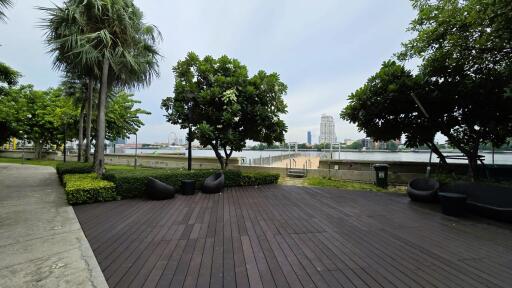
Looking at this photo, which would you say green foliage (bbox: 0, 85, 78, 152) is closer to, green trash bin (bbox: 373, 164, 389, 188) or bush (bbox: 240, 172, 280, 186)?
bush (bbox: 240, 172, 280, 186)

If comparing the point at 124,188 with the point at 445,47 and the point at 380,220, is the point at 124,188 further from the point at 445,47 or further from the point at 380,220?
the point at 445,47

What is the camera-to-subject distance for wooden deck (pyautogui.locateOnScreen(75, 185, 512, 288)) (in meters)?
2.72

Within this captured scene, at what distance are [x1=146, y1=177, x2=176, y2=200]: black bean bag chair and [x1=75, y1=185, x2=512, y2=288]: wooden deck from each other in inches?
22.5

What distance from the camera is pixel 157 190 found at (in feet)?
22.4

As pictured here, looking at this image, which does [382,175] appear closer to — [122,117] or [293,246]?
[293,246]

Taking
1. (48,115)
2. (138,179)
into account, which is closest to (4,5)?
(138,179)

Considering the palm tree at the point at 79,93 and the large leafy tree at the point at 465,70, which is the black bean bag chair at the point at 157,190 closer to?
the large leafy tree at the point at 465,70

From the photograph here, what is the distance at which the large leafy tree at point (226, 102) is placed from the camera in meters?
9.31

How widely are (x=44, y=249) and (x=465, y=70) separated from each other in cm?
1105

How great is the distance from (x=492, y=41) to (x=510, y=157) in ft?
20.4

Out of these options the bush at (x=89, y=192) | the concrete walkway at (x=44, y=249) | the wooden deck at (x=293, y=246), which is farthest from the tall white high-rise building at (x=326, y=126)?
the concrete walkway at (x=44, y=249)

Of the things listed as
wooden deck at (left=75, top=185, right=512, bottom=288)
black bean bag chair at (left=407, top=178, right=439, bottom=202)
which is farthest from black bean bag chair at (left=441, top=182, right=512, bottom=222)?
black bean bag chair at (left=407, top=178, right=439, bottom=202)

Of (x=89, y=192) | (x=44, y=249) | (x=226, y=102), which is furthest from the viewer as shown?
(x=226, y=102)

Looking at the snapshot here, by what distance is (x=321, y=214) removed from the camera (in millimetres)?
5543
